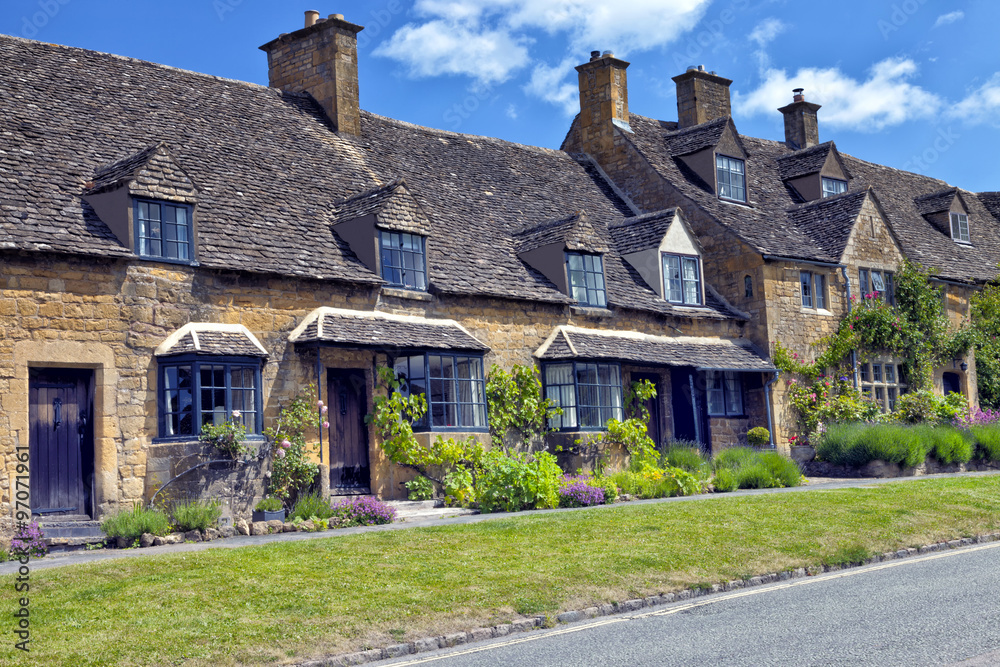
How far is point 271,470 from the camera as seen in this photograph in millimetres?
16906

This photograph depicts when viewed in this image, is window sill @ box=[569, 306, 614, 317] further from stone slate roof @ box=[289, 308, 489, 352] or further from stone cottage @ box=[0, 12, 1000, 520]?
stone slate roof @ box=[289, 308, 489, 352]

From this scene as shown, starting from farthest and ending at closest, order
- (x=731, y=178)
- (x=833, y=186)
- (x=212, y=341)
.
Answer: (x=833, y=186) < (x=731, y=178) < (x=212, y=341)

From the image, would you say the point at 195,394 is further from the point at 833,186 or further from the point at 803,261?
the point at 833,186

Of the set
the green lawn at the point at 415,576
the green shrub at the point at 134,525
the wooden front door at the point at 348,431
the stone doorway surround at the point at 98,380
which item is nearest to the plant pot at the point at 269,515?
the green shrub at the point at 134,525

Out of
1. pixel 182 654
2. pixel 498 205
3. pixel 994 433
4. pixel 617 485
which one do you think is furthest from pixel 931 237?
pixel 182 654

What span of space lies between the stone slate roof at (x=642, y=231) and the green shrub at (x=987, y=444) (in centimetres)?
884

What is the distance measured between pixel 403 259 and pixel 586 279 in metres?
4.85

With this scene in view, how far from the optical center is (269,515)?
52.6 ft

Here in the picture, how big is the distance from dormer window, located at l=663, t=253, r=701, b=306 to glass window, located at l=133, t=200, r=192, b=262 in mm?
11986

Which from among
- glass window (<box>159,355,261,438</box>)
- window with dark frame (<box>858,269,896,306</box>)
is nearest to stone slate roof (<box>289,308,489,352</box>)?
glass window (<box>159,355,261,438</box>)

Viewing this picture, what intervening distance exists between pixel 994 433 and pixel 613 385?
9.84m

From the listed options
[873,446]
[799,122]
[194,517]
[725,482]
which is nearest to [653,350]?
[725,482]

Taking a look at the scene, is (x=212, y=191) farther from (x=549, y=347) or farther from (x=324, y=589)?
(x=324, y=589)

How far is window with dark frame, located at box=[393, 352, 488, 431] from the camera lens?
63.2 feet
